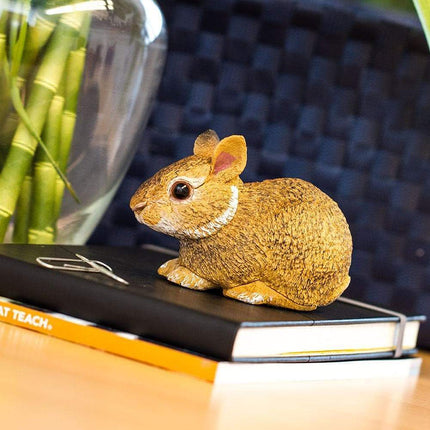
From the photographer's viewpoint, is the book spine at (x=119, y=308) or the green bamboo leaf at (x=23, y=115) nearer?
the book spine at (x=119, y=308)

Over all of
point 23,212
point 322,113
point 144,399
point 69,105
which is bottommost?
point 144,399

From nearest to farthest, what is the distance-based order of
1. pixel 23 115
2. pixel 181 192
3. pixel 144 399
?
1. pixel 144 399
2. pixel 181 192
3. pixel 23 115

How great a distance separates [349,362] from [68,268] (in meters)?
0.24

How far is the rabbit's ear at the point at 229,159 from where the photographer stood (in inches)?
24.5

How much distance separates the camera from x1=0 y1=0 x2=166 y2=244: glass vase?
74cm


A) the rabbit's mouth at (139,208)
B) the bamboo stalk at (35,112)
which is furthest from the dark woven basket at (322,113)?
the rabbit's mouth at (139,208)


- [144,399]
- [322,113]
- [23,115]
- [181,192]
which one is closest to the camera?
[144,399]

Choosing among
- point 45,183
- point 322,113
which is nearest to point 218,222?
point 45,183

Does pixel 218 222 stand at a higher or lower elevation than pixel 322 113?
lower

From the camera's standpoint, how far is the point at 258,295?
0.63 meters

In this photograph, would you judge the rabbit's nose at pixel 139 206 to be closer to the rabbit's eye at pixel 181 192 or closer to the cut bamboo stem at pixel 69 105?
the rabbit's eye at pixel 181 192

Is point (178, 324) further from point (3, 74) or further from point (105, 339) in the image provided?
point (3, 74)

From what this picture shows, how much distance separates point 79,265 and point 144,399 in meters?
0.19

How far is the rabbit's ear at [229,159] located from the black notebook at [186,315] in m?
0.10
